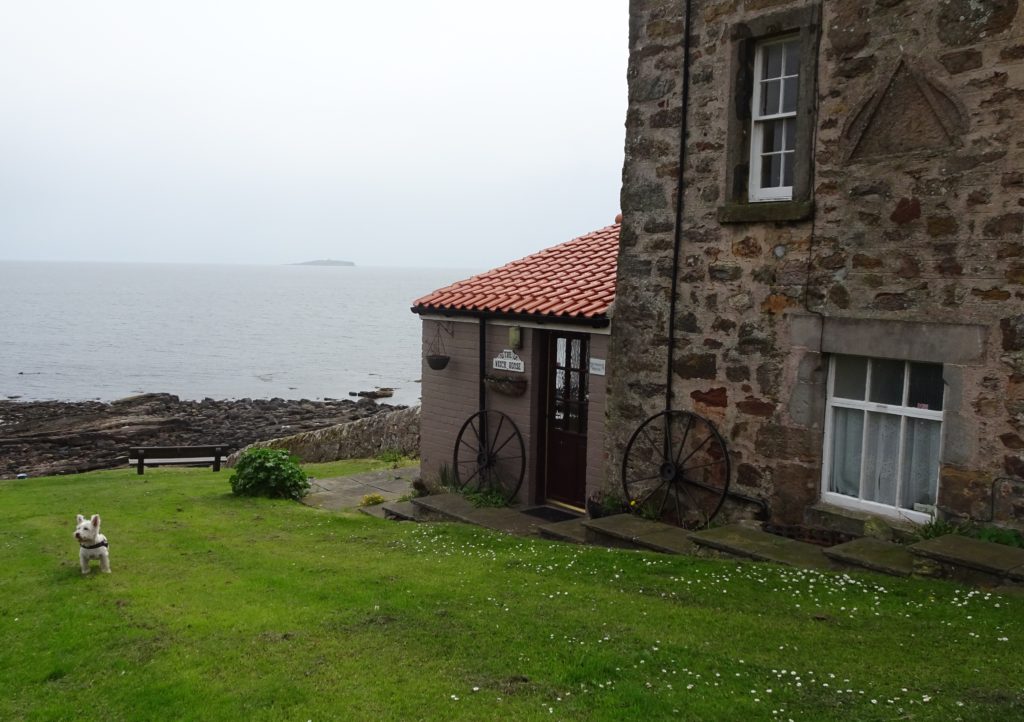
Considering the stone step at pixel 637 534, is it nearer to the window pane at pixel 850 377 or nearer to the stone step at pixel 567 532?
the stone step at pixel 567 532

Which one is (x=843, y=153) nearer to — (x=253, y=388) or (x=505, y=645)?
Answer: (x=505, y=645)

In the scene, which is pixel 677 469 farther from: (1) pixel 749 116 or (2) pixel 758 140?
(1) pixel 749 116

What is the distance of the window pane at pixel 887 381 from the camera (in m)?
8.99

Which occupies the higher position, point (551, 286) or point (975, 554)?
point (551, 286)

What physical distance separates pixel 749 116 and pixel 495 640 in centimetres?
646

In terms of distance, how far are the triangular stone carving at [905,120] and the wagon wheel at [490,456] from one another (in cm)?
721

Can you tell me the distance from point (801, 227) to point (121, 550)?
8825mm

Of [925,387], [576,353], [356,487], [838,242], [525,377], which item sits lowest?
[356,487]

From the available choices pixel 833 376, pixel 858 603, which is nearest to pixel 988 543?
pixel 858 603

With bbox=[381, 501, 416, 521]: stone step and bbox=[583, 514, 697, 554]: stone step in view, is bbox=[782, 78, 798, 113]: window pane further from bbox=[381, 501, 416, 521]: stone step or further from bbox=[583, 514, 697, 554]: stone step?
bbox=[381, 501, 416, 521]: stone step

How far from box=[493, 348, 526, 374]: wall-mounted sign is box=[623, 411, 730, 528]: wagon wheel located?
319 cm

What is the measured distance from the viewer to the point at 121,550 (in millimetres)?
11125

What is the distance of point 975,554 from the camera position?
7676mm

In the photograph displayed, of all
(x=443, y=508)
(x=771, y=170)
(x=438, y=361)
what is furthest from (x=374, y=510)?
(x=771, y=170)
